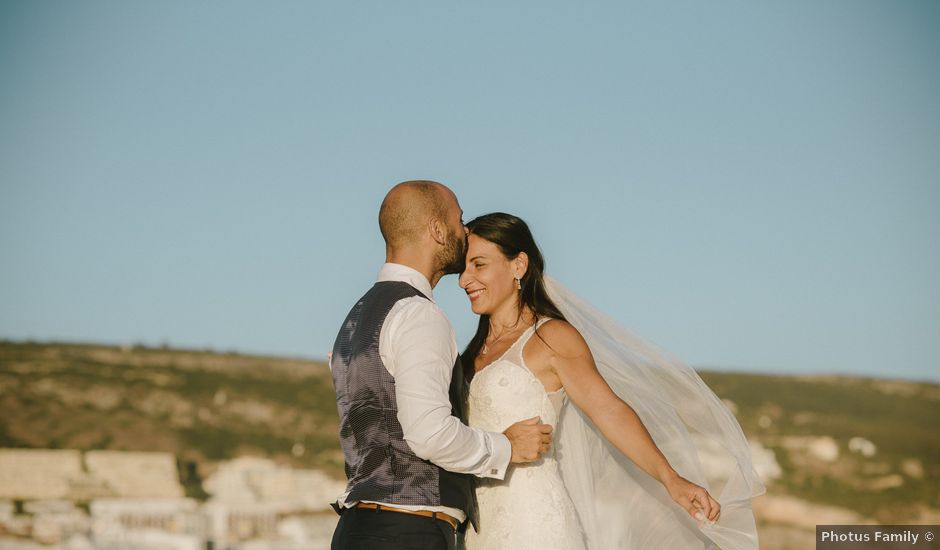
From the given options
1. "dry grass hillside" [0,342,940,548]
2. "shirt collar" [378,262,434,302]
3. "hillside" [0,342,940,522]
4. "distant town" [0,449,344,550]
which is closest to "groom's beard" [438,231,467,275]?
"shirt collar" [378,262,434,302]

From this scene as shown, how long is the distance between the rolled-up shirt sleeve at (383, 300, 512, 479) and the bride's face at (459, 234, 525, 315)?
1.25m

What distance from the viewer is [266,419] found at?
47.8 metres

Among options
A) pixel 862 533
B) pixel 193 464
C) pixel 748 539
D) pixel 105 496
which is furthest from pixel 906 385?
pixel 748 539

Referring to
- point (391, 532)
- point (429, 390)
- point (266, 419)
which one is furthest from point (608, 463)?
point (266, 419)

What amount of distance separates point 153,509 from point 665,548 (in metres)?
23.0

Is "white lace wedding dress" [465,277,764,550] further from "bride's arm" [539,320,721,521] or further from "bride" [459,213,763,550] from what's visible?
"bride's arm" [539,320,721,521]

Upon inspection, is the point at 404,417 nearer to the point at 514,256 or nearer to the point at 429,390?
the point at 429,390

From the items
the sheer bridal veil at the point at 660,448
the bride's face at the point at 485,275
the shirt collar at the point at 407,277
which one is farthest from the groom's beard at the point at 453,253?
the sheer bridal veil at the point at 660,448

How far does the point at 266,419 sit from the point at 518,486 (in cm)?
4371

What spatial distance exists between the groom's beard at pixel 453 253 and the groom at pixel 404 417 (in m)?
0.10

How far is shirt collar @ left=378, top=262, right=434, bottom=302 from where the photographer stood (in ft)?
15.5

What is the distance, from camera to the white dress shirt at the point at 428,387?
4367 mm

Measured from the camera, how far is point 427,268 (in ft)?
15.8

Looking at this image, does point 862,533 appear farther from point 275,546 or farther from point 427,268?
point 427,268
